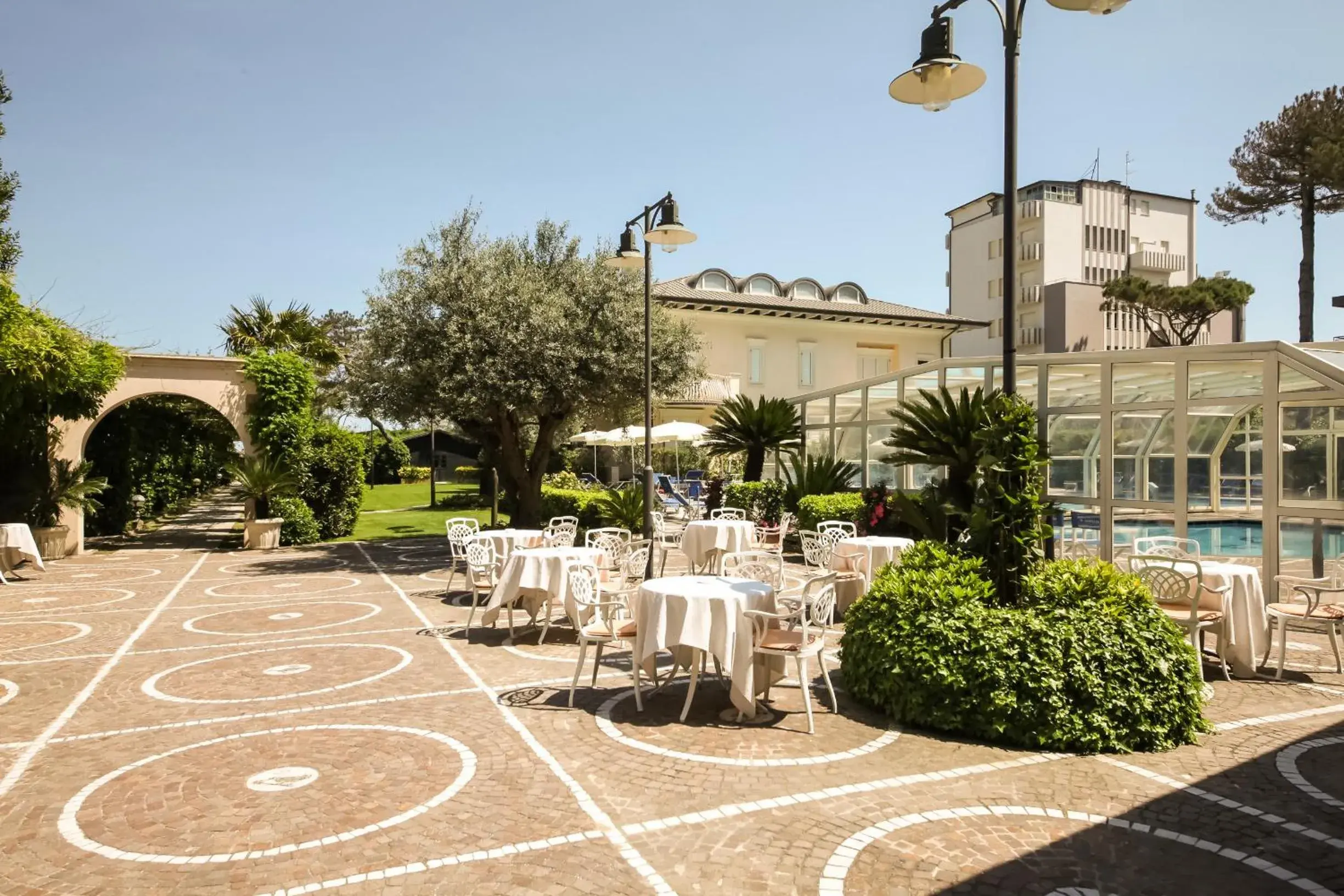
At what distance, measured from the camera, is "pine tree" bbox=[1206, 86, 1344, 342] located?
26.6m

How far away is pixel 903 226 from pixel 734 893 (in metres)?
11.2

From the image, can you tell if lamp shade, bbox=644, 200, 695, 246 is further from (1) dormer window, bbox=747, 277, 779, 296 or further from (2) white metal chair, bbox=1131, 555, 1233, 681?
(1) dormer window, bbox=747, 277, 779, 296

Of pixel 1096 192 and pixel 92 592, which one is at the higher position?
pixel 1096 192

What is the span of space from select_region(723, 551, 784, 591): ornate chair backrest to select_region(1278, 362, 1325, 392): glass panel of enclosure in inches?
240

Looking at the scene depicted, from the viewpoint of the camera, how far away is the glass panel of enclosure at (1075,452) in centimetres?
1120

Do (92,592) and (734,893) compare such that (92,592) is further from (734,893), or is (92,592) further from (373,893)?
(734,893)

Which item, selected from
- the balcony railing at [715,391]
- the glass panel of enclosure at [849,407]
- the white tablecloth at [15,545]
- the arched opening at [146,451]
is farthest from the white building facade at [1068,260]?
the white tablecloth at [15,545]

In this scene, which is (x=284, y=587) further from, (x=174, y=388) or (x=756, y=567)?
(x=756, y=567)

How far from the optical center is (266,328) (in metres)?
25.8

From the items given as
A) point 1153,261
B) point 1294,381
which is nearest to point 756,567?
point 1294,381

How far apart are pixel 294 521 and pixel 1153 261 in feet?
169

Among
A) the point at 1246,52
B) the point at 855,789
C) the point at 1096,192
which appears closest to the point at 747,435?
the point at 1246,52

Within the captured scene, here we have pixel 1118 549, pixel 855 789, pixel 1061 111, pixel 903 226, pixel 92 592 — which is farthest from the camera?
pixel 903 226

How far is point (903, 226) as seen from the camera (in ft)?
41.6
